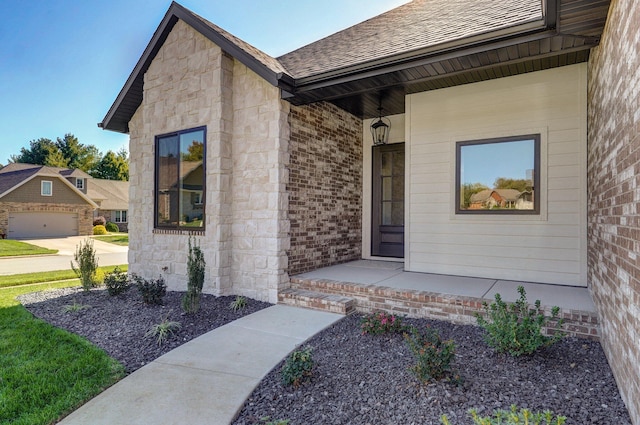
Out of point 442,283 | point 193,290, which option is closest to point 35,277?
point 193,290

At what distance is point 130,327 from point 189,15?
16.3 feet

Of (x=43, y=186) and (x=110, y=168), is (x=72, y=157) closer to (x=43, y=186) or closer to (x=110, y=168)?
(x=110, y=168)

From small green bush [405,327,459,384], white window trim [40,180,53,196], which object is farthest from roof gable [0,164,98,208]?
small green bush [405,327,459,384]

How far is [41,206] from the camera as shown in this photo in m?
23.9

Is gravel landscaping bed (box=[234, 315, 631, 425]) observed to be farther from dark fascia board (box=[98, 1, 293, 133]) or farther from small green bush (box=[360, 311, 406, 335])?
dark fascia board (box=[98, 1, 293, 133])

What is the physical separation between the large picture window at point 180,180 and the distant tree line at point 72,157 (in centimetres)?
4114

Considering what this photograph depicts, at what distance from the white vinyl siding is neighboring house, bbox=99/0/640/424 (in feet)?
0.06

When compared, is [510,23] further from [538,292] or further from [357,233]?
[357,233]

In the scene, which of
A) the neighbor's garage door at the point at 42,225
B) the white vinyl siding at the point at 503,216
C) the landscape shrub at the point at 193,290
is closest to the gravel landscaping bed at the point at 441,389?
the white vinyl siding at the point at 503,216

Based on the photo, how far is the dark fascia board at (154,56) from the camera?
5211 mm

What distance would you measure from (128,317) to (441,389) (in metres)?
4.16

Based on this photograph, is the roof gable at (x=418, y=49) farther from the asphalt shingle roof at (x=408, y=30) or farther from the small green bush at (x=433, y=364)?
the small green bush at (x=433, y=364)

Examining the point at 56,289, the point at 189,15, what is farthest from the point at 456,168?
the point at 56,289

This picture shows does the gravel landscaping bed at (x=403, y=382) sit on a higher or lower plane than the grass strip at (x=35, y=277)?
higher
